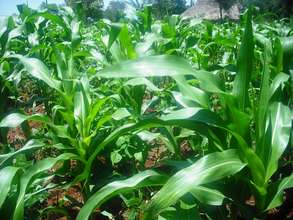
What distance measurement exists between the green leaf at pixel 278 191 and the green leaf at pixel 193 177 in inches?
5.4

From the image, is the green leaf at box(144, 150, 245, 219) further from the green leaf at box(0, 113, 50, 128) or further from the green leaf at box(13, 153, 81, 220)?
the green leaf at box(0, 113, 50, 128)

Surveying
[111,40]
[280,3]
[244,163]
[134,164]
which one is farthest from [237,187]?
[280,3]

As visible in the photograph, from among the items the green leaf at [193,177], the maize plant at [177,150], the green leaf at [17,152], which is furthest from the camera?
the green leaf at [17,152]

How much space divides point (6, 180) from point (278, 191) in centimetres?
83

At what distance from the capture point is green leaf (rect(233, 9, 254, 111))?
1.15m

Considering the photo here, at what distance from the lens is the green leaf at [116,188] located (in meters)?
1.01

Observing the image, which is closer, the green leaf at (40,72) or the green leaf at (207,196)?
the green leaf at (207,196)

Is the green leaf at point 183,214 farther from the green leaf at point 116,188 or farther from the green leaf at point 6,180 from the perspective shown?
the green leaf at point 6,180

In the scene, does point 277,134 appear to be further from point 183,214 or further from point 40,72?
point 40,72

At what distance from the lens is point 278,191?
3.54 ft

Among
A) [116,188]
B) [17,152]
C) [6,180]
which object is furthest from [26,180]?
[116,188]

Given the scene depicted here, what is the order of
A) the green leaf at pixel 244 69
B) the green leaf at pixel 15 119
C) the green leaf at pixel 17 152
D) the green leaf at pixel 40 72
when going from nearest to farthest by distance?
the green leaf at pixel 244 69 < the green leaf at pixel 17 152 < the green leaf at pixel 15 119 < the green leaf at pixel 40 72

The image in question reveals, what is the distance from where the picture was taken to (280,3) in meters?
24.8

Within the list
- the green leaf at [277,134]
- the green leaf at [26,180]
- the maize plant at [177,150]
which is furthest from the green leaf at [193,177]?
the green leaf at [26,180]
